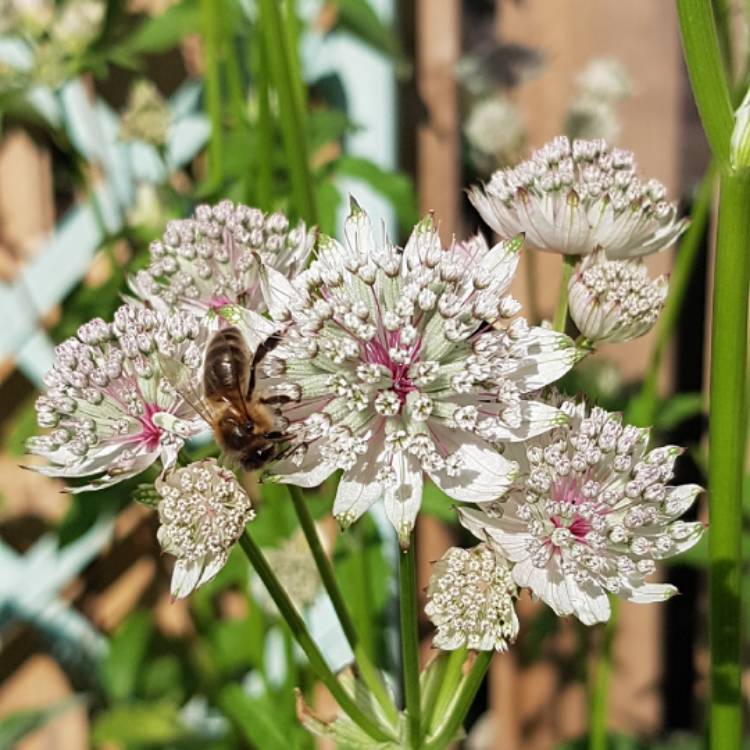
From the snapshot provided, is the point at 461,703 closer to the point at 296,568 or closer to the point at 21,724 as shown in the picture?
the point at 296,568

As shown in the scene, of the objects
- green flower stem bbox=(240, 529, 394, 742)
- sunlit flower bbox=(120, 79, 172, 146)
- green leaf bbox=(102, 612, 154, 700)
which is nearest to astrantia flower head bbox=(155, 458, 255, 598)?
green flower stem bbox=(240, 529, 394, 742)

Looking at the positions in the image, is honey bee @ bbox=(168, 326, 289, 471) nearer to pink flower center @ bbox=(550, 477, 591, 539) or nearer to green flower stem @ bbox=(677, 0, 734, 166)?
pink flower center @ bbox=(550, 477, 591, 539)

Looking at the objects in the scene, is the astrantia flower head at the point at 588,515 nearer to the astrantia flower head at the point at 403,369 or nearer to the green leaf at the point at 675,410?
the astrantia flower head at the point at 403,369

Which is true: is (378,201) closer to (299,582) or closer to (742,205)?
(299,582)

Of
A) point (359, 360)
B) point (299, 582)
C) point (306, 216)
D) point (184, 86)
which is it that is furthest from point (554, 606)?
point (184, 86)

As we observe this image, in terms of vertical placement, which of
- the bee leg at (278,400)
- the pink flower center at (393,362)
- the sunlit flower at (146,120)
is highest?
the sunlit flower at (146,120)

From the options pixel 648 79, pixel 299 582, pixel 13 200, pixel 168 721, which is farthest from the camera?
pixel 648 79

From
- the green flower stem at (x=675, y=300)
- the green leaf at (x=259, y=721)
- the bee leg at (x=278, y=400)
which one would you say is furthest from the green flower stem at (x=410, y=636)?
the green flower stem at (x=675, y=300)

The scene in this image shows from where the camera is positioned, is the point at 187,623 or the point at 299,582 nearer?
the point at 299,582
